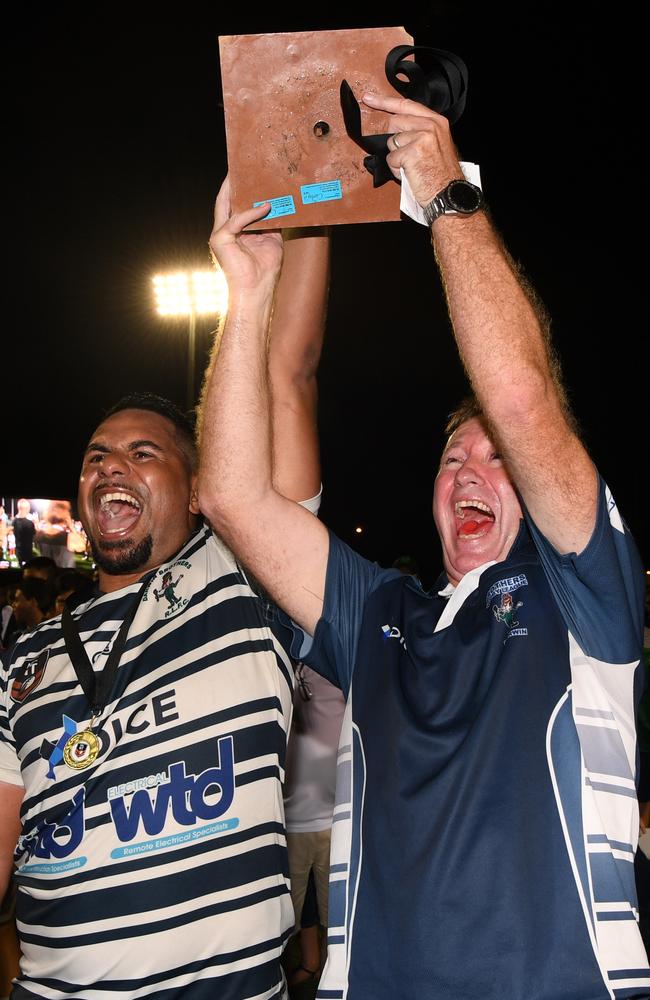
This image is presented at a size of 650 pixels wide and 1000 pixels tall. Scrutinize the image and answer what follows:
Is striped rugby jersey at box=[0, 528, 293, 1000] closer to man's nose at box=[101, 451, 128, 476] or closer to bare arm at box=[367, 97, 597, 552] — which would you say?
man's nose at box=[101, 451, 128, 476]


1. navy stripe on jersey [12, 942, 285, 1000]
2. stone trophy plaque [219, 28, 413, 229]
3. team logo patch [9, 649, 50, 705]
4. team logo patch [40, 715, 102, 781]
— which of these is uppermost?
stone trophy plaque [219, 28, 413, 229]

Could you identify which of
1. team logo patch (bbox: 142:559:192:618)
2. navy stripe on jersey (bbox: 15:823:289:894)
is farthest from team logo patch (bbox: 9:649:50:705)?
navy stripe on jersey (bbox: 15:823:289:894)

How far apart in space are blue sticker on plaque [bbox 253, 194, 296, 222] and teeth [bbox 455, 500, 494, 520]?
0.90 meters

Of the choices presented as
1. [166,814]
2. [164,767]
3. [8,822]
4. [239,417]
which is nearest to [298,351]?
[239,417]

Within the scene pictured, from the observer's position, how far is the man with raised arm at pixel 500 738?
5.13 ft

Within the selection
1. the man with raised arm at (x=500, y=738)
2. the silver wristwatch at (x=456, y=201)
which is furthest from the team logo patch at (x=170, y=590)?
the silver wristwatch at (x=456, y=201)

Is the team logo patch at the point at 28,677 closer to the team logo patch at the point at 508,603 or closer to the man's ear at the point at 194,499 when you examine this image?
the man's ear at the point at 194,499

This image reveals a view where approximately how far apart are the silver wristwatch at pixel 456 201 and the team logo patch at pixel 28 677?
5.63ft

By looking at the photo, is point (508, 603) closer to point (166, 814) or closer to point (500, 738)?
point (500, 738)

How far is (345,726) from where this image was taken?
201 cm

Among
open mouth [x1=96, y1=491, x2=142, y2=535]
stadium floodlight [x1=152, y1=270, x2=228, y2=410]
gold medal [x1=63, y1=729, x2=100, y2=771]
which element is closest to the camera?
gold medal [x1=63, y1=729, x2=100, y2=771]

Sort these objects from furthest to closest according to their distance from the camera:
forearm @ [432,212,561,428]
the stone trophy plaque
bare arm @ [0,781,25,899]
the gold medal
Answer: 1. bare arm @ [0,781,25,899]
2. the gold medal
3. the stone trophy plaque
4. forearm @ [432,212,561,428]

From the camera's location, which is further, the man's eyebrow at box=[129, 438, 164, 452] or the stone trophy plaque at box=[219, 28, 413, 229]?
the man's eyebrow at box=[129, 438, 164, 452]

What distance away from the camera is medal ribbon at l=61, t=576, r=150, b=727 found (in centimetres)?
226
